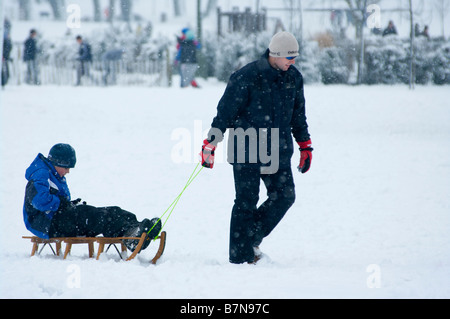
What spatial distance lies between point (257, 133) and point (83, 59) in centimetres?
1495

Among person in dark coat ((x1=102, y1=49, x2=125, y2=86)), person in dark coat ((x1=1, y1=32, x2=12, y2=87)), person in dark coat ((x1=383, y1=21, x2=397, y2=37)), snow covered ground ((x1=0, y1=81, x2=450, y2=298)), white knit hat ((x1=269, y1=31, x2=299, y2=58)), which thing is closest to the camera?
snow covered ground ((x1=0, y1=81, x2=450, y2=298))

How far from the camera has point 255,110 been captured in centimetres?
395

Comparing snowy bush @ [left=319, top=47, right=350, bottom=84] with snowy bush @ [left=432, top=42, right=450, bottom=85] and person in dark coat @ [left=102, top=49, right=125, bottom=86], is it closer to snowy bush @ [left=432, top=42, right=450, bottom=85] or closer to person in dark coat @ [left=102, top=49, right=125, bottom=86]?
snowy bush @ [left=432, top=42, right=450, bottom=85]

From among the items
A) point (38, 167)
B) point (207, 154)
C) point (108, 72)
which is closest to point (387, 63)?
point (108, 72)

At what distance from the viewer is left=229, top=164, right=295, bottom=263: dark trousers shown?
3.99 meters

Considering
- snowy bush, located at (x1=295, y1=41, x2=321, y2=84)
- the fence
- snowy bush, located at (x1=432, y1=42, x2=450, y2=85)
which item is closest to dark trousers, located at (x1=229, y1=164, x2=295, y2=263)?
snowy bush, located at (x1=295, y1=41, x2=321, y2=84)

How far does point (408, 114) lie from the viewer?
13.1 m

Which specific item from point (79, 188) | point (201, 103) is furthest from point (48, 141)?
point (201, 103)

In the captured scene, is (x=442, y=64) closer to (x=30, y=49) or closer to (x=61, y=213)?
(x=30, y=49)

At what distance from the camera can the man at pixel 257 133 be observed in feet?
12.8

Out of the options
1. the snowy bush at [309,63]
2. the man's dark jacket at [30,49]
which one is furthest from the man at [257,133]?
the man's dark jacket at [30,49]

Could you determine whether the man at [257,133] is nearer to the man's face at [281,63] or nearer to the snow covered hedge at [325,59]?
the man's face at [281,63]
